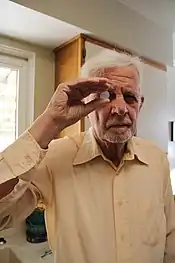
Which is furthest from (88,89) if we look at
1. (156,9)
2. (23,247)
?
(156,9)

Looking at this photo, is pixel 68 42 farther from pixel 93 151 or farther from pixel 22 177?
pixel 22 177

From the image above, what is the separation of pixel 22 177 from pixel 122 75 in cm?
44

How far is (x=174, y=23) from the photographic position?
8.23 feet

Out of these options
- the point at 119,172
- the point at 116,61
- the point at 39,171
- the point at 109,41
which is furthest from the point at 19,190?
the point at 109,41

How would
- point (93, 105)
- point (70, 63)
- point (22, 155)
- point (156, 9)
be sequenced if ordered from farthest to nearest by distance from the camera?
point (156, 9) < point (70, 63) < point (93, 105) < point (22, 155)

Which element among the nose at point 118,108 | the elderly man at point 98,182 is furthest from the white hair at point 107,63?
the nose at point 118,108

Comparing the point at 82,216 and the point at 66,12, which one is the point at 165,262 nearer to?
the point at 82,216

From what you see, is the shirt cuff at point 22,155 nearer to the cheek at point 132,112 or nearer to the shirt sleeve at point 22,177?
the shirt sleeve at point 22,177

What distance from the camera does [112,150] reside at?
3.26 feet

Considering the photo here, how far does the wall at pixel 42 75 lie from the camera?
200 cm

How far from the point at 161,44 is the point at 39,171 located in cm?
197

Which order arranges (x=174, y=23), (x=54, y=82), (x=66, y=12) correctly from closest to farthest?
(x=66, y=12) < (x=54, y=82) < (x=174, y=23)

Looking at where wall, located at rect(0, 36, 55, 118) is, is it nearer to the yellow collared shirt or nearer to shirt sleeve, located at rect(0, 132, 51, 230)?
the yellow collared shirt

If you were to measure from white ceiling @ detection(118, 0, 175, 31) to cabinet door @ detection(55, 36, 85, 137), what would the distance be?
20.8 inches
